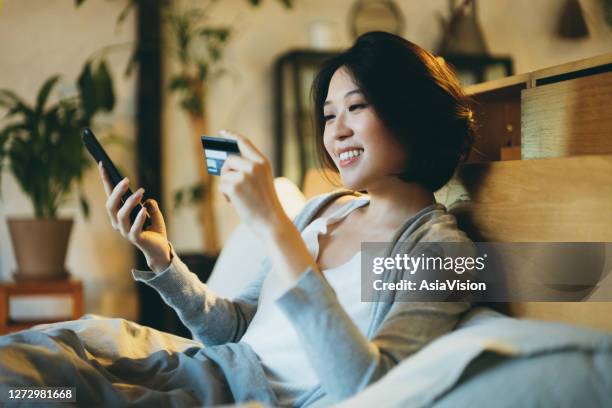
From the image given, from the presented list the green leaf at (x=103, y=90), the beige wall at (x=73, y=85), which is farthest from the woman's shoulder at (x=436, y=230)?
the beige wall at (x=73, y=85)

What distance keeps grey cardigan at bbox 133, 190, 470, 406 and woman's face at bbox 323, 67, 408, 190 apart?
10 centimetres

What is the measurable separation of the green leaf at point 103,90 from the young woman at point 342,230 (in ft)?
5.36

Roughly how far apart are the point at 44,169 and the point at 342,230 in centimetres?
181

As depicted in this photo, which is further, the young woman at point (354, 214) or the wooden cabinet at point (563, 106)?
the wooden cabinet at point (563, 106)

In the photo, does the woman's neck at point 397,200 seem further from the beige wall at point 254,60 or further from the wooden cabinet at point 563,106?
the beige wall at point 254,60

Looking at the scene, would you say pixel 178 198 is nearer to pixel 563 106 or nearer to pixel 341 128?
pixel 341 128

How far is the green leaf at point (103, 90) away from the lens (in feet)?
8.82

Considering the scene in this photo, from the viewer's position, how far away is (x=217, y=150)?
99cm

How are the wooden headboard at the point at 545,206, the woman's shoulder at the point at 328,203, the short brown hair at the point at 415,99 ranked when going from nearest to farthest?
the wooden headboard at the point at 545,206 < the short brown hair at the point at 415,99 < the woman's shoulder at the point at 328,203

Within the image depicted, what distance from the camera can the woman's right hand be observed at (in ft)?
3.66

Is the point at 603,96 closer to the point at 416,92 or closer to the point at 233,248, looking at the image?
the point at 416,92

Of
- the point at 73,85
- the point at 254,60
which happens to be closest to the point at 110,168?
the point at 73,85

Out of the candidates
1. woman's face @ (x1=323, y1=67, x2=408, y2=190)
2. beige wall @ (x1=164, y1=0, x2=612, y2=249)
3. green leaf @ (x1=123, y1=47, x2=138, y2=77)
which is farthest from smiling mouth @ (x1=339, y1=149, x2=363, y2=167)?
beige wall @ (x1=164, y1=0, x2=612, y2=249)

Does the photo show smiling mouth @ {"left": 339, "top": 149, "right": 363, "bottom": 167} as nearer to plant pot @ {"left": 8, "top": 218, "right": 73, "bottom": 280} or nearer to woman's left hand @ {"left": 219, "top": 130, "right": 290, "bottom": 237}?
woman's left hand @ {"left": 219, "top": 130, "right": 290, "bottom": 237}
